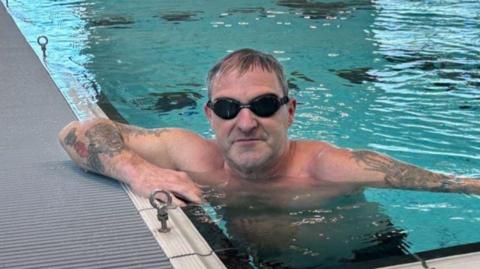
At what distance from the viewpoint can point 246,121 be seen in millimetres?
2684

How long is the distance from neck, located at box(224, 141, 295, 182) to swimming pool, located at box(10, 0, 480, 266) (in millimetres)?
270

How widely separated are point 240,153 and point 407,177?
2.60 ft

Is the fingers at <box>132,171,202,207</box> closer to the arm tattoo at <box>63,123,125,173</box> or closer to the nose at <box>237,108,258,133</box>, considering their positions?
the arm tattoo at <box>63,123,125,173</box>

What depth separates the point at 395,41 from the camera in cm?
885

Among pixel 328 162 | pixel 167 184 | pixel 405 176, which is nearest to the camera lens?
pixel 167 184

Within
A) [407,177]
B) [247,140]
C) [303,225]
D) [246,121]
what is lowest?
[303,225]

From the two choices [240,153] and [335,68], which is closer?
[240,153]

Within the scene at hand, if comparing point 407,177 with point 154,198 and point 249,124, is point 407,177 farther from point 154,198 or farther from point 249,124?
point 154,198

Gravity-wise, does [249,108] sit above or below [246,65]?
below

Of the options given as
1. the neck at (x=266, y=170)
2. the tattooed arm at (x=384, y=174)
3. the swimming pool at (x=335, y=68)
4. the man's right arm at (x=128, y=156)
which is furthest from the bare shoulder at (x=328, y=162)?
the man's right arm at (x=128, y=156)

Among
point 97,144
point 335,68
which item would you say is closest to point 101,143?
point 97,144

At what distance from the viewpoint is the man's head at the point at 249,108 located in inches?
107

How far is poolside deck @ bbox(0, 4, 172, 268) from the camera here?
2.18 m

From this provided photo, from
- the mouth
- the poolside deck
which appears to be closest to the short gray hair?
the mouth
